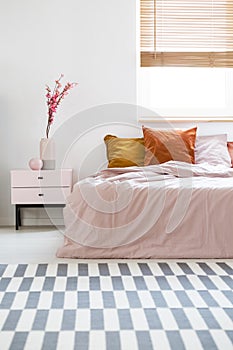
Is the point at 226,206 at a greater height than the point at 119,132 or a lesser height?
lesser

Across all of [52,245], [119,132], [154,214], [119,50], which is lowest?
[52,245]

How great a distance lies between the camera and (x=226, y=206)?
3387 mm

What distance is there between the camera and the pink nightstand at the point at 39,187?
180 inches

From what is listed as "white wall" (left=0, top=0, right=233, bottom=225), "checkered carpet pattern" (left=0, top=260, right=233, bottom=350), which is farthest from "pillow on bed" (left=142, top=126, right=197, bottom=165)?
"checkered carpet pattern" (left=0, top=260, right=233, bottom=350)

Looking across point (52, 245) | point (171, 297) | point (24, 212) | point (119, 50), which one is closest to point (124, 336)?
point (171, 297)

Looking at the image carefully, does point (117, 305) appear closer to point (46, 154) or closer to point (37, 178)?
point (37, 178)

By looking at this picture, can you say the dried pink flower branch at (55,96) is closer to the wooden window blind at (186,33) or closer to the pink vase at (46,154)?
the pink vase at (46,154)

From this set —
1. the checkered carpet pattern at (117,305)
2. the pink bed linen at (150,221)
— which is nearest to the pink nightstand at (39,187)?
the pink bed linen at (150,221)

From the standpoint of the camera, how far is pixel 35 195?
458 cm

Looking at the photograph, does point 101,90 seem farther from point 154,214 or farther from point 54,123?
point 154,214

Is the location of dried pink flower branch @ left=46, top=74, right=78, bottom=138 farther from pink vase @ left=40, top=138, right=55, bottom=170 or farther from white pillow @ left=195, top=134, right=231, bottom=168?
white pillow @ left=195, top=134, right=231, bottom=168

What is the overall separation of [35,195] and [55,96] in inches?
34.8

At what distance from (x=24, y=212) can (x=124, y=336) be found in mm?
3028

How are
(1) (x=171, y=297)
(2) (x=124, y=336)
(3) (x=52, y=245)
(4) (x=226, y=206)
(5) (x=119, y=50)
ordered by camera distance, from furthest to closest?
(5) (x=119, y=50), (3) (x=52, y=245), (4) (x=226, y=206), (1) (x=171, y=297), (2) (x=124, y=336)
